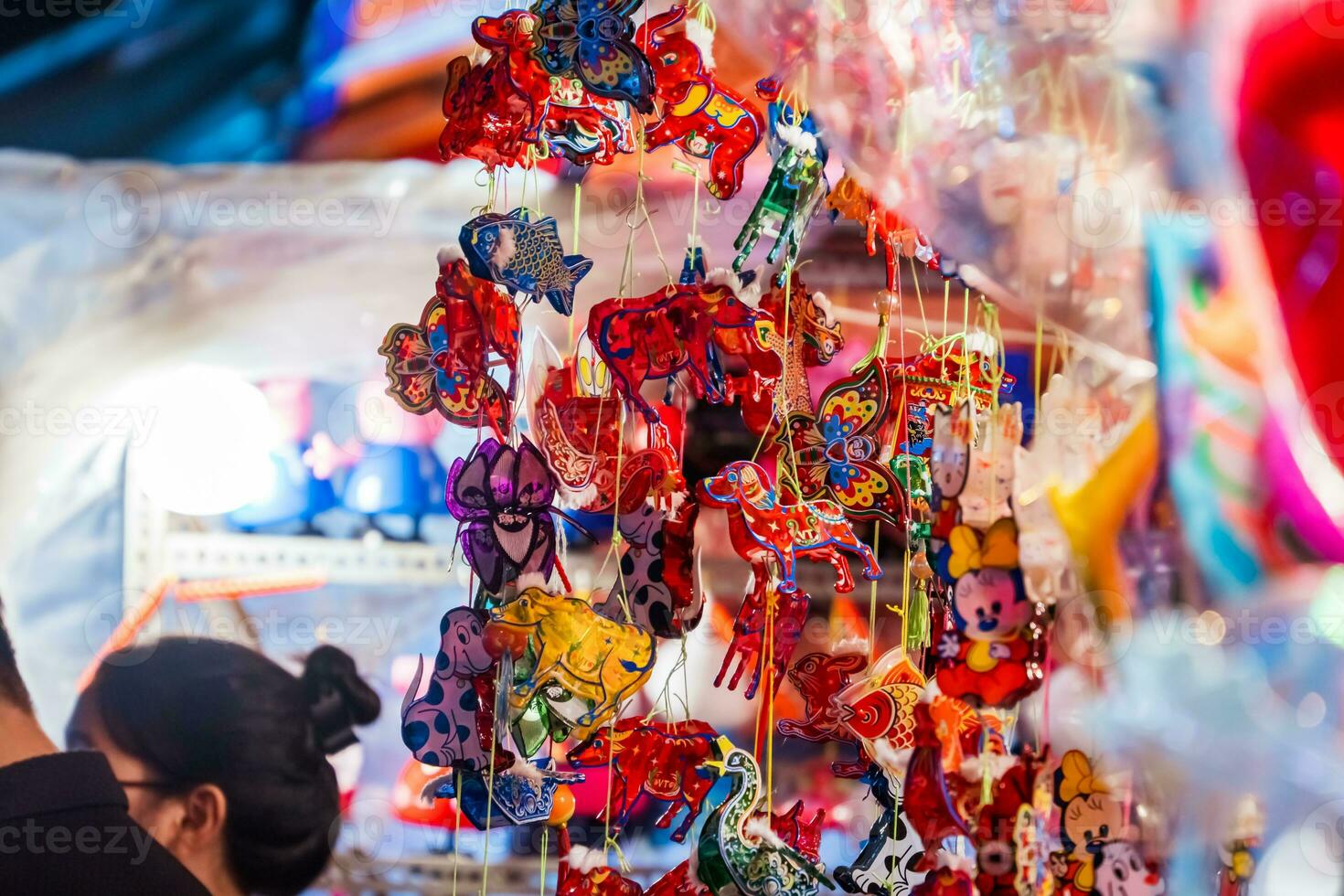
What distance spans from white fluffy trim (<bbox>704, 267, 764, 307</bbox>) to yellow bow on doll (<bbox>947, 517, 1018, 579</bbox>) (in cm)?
34

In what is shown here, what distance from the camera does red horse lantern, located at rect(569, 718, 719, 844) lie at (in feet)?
4.22

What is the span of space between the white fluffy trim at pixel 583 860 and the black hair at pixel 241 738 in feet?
3.15

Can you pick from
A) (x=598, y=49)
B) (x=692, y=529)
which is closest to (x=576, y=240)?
(x=598, y=49)

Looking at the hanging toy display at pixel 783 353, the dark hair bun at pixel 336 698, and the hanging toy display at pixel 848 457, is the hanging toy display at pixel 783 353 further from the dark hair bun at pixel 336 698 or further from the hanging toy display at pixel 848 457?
the dark hair bun at pixel 336 698

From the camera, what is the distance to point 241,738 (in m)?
2.05

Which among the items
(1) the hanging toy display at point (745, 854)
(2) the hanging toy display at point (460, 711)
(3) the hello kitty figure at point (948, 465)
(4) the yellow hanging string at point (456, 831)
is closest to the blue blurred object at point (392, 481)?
(4) the yellow hanging string at point (456, 831)

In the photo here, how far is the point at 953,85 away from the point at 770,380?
44 centimetres

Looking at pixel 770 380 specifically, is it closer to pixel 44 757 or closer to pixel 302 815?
pixel 302 815

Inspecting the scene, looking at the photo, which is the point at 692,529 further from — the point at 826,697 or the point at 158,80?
the point at 158,80

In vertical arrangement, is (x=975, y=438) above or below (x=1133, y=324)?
below

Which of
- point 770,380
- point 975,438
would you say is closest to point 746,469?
point 770,380

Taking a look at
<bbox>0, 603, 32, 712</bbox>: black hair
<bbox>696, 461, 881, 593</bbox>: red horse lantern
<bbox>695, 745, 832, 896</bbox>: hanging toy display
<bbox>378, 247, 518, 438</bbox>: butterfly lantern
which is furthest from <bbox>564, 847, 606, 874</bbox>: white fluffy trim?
<bbox>0, 603, 32, 712</bbox>: black hair

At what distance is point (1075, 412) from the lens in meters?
2.02

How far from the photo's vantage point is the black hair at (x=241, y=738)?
203 centimetres
